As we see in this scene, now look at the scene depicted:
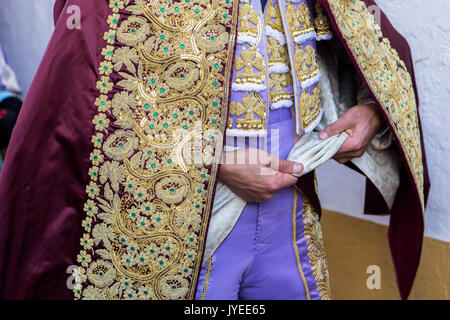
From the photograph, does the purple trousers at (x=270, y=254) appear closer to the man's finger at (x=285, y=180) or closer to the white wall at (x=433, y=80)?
the man's finger at (x=285, y=180)

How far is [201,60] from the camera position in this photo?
103 centimetres

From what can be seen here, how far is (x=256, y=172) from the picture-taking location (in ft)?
3.59

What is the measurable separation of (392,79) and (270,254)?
0.51 m

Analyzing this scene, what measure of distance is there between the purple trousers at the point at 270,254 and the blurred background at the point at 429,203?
1.65 feet

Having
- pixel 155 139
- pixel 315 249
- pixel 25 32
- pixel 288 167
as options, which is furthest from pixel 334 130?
pixel 25 32

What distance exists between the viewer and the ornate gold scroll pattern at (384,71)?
115 cm

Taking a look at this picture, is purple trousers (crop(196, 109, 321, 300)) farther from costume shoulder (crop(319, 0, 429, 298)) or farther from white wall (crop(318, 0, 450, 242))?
white wall (crop(318, 0, 450, 242))

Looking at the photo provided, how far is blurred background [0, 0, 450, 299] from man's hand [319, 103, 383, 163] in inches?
14.4

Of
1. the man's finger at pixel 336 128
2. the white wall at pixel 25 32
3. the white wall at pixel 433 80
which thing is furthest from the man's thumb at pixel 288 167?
the white wall at pixel 25 32

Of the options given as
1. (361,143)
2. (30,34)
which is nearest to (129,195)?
(361,143)

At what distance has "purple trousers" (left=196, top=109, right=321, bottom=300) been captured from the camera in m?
1.15

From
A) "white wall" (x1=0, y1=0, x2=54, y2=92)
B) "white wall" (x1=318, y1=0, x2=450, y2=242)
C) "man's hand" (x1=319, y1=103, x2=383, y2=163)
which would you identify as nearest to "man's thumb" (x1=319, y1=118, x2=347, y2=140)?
"man's hand" (x1=319, y1=103, x2=383, y2=163)
